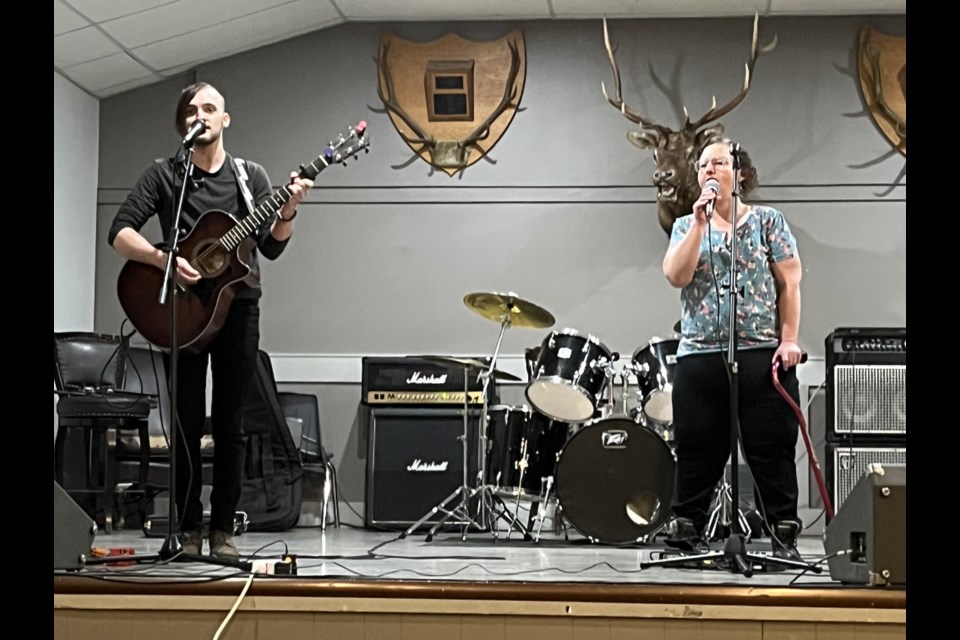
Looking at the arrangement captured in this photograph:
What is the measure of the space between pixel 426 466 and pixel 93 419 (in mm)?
1717

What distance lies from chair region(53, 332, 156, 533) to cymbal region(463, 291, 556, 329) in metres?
1.72

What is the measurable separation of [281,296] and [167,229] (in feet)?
10.8

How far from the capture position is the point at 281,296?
6.73 meters

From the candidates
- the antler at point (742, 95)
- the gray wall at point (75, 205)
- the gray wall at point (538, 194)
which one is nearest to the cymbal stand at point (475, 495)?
the gray wall at point (538, 194)

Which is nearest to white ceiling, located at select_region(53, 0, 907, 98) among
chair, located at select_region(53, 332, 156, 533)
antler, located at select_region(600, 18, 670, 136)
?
antler, located at select_region(600, 18, 670, 136)

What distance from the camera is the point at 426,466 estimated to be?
6.07 meters

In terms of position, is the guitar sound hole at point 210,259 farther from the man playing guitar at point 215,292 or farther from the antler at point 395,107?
the antler at point 395,107

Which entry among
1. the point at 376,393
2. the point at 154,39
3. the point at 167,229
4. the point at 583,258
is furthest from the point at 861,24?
the point at 167,229

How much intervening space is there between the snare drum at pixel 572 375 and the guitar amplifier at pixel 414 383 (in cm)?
140

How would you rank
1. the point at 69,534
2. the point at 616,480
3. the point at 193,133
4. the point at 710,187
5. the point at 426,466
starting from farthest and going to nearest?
1. the point at 426,466
2. the point at 616,480
3. the point at 710,187
4. the point at 193,133
5. the point at 69,534

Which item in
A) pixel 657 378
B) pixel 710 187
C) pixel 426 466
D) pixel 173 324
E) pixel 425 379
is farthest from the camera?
pixel 425 379

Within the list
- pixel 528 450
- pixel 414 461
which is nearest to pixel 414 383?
pixel 414 461

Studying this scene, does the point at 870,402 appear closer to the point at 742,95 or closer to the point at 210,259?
the point at 742,95

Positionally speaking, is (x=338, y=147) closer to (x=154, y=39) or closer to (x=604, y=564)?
(x=604, y=564)
